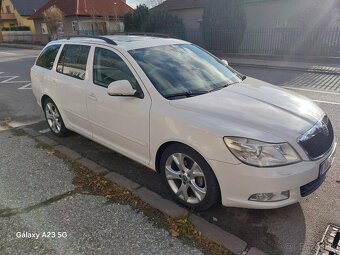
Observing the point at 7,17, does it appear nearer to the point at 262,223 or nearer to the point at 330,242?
the point at 262,223

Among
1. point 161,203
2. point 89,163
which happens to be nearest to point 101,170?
point 89,163

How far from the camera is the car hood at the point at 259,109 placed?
8.82ft

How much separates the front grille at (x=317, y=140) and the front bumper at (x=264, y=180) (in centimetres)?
7

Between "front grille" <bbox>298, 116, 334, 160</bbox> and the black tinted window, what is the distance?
1779 mm

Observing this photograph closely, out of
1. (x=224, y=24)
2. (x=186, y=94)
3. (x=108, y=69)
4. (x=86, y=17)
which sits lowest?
(x=186, y=94)

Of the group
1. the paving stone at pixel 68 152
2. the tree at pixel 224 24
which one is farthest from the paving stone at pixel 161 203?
the tree at pixel 224 24

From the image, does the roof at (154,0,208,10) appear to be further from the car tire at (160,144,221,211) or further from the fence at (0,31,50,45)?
the car tire at (160,144,221,211)

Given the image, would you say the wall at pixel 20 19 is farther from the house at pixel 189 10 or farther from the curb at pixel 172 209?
the curb at pixel 172 209

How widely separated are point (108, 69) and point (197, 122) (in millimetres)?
1585

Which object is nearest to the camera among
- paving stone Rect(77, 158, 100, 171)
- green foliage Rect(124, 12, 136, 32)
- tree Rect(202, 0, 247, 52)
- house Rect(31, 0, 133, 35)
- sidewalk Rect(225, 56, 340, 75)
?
paving stone Rect(77, 158, 100, 171)

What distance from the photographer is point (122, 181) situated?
3590 millimetres

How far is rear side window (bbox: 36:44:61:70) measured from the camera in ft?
16.1

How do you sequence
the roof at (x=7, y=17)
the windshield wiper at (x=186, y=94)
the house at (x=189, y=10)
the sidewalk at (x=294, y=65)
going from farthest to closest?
the roof at (x=7, y=17), the house at (x=189, y=10), the sidewalk at (x=294, y=65), the windshield wiper at (x=186, y=94)

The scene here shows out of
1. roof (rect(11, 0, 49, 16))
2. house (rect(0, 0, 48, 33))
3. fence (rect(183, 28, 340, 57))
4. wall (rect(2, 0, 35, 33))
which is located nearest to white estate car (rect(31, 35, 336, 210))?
fence (rect(183, 28, 340, 57))
